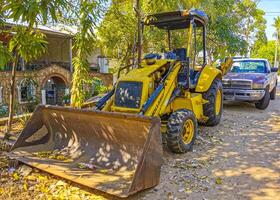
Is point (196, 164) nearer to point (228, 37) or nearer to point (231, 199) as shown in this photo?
point (231, 199)

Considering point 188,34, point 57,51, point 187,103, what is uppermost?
point 57,51

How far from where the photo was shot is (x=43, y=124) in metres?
5.55

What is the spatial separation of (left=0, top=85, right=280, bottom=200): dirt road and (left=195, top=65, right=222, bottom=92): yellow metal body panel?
1.05 m

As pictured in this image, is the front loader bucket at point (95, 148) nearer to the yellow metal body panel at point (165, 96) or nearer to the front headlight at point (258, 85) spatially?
the yellow metal body panel at point (165, 96)

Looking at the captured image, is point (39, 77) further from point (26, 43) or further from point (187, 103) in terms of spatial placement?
point (187, 103)

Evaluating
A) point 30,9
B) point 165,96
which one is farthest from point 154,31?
point 30,9

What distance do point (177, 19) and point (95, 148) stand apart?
3221 mm

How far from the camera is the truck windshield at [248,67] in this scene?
1097 cm

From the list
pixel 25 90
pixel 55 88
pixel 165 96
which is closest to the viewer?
pixel 165 96

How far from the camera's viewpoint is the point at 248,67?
1116 centimetres

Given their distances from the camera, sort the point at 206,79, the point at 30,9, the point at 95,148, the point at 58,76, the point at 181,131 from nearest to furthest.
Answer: the point at 30,9 < the point at 95,148 < the point at 181,131 < the point at 206,79 < the point at 58,76

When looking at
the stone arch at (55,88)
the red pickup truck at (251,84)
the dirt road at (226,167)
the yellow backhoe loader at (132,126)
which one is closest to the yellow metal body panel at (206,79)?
the yellow backhoe loader at (132,126)

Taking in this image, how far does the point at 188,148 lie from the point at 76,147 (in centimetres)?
198

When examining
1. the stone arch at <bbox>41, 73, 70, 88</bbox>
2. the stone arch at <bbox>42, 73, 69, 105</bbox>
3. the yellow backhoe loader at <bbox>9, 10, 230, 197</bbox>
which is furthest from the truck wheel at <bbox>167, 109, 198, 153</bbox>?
the stone arch at <bbox>42, 73, 69, 105</bbox>
